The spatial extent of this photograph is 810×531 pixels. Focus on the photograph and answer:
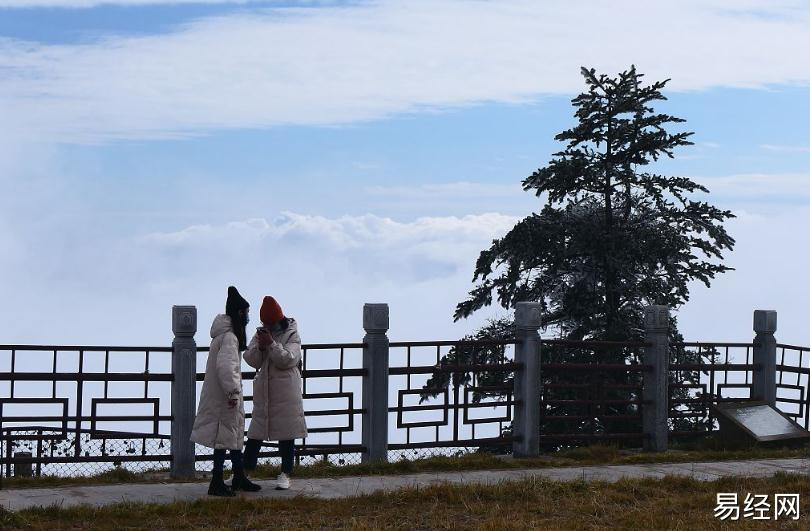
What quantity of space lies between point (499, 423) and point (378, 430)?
1801 millimetres

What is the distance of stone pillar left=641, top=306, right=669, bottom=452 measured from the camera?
15625 millimetres

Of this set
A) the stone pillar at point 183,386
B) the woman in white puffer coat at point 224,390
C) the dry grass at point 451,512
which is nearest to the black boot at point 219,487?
the woman in white puffer coat at point 224,390

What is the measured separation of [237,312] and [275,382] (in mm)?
873

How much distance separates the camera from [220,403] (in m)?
10.9

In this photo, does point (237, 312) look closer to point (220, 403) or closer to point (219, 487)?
point (220, 403)

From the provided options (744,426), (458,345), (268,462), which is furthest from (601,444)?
(268,462)

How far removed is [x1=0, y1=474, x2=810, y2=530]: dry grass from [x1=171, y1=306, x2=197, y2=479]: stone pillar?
1.93 m

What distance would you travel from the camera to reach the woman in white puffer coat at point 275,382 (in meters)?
11.3

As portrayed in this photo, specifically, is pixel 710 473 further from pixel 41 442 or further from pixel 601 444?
pixel 41 442

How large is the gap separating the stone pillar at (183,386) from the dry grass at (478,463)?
266mm

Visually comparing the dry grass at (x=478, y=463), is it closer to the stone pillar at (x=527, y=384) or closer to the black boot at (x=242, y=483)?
the stone pillar at (x=527, y=384)

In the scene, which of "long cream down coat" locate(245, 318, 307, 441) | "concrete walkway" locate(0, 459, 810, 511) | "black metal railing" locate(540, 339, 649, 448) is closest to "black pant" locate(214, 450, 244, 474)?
"concrete walkway" locate(0, 459, 810, 511)

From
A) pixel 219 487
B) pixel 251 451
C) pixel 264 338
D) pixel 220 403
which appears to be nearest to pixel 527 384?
pixel 251 451

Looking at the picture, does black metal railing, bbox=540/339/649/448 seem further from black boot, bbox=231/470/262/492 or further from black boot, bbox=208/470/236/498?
black boot, bbox=208/470/236/498
